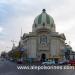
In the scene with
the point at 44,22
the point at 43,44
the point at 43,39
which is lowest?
the point at 43,44

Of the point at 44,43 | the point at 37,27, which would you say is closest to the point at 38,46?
the point at 44,43

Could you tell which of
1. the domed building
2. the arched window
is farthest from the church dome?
the arched window

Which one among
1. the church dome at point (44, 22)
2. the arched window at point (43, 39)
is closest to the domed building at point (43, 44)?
the arched window at point (43, 39)

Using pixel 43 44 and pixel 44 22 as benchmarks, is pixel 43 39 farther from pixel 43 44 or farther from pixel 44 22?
pixel 44 22

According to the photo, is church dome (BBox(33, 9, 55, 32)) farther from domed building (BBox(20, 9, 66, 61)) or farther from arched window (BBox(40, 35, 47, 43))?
arched window (BBox(40, 35, 47, 43))

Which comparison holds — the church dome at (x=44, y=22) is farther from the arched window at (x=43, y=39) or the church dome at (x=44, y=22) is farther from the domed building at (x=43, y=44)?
the arched window at (x=43, y=39)

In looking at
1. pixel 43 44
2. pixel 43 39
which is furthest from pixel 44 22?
pixel 43 44

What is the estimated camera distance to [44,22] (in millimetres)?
113250

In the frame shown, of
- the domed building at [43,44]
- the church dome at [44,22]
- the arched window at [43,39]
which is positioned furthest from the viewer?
the church dome at [44,22]

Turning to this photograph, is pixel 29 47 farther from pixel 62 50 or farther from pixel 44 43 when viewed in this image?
pixel 62 50

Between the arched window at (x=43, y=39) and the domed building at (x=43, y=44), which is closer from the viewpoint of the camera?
the domed building at (x=43, y=44)

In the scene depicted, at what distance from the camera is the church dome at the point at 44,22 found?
372ft

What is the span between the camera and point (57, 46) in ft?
349

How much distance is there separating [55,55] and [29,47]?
35.3ft
